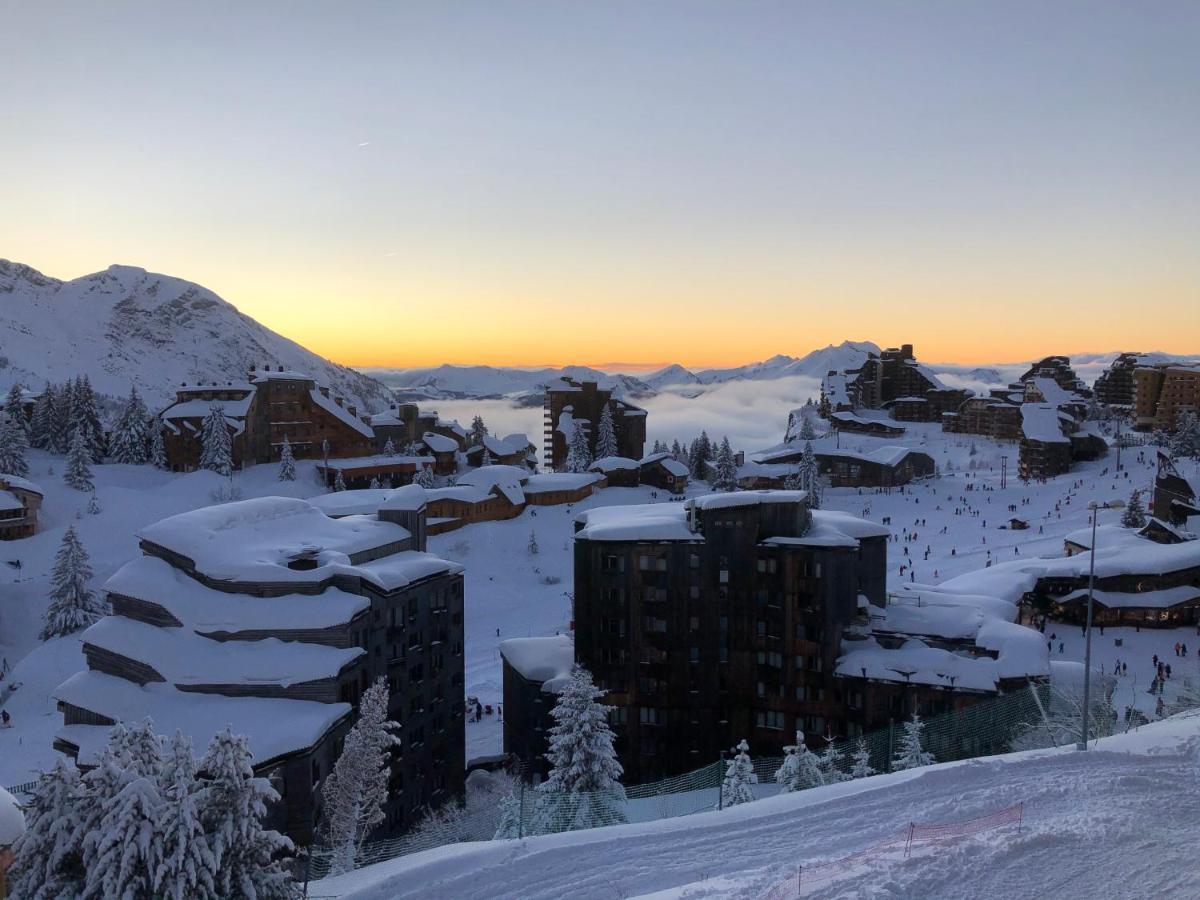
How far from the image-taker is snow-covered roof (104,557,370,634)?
33.4 m

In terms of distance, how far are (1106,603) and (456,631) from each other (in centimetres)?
4205

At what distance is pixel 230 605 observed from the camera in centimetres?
3425

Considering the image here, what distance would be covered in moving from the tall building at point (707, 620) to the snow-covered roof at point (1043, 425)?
235 feet

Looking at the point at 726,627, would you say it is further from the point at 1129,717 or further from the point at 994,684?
the point at 1129,717

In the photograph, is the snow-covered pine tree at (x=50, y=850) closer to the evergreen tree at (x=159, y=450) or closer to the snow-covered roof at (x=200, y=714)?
the snow-covered roof at (x=200, y=714)

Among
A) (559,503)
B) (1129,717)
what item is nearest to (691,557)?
(1129,717)

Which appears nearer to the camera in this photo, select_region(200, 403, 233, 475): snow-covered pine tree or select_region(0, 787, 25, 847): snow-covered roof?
select_region(0, 787, 25, 847): snow-covered roof

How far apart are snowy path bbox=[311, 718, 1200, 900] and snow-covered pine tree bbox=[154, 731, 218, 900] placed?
11.9 ft

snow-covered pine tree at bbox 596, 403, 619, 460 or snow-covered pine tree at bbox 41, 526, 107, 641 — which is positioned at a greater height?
snow-covered pine tree at bbox 596, 403, 619, 460

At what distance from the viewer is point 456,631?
136 feet

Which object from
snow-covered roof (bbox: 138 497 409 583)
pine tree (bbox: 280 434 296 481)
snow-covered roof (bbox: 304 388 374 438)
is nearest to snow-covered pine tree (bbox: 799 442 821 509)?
snow-covered roof (bbox: 304 388 374 438)

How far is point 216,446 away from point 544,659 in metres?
55.7

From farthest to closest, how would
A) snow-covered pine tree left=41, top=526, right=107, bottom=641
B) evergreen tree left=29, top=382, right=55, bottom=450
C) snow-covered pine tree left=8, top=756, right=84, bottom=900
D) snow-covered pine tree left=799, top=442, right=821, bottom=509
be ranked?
snow-covered pine tree left=799, top=442, right=821, bottom=509, evergreen tree left=29, top=382, right=55, bottom=450, snow-covered pine tree left=41, top=526, right=107, bottom=641, snow-covered pine tree left=8, top=756, right=84, bottom=900

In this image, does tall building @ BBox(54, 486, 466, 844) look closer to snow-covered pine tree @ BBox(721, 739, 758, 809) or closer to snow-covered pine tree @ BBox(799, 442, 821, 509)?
snow-covered pine tree @ BBox(721, 739, 758, 809)
